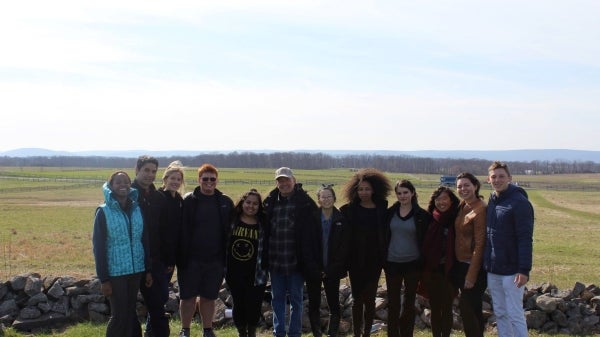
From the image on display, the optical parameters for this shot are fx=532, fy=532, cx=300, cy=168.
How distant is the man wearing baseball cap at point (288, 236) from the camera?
273 inches

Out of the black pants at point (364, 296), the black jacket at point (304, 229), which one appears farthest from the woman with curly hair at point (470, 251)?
the black jacket at point (304, 229)

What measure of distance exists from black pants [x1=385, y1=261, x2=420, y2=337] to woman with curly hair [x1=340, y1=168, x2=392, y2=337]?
0.64 ft

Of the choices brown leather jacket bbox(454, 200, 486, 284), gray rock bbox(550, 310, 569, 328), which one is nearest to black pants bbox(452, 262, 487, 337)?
brown leather jacket bbox(454, 200, 486, 284)

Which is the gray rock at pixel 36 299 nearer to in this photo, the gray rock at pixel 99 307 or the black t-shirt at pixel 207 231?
the gray rock at pixel 99 307

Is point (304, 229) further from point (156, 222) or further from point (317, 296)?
point (156, 222)

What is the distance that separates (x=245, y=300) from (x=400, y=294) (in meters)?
2.07

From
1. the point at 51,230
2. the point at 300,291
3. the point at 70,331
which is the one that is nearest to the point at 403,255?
the point at 300,291

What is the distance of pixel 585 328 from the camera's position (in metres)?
8.26

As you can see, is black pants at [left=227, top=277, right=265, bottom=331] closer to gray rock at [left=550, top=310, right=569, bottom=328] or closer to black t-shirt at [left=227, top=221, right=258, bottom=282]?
black t-shirt at [left=227, top=221, right=258, bottom=282]

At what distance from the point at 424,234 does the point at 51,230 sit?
2653cm

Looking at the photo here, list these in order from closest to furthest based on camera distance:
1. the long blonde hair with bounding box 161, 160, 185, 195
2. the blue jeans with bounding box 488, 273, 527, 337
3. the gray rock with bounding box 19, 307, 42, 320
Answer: the blue jeans with bounding box 488, 273, 527, 337
the long blonde hair with bounding box 161, 160, 185, 195
the gray rock with bounding box 19, 307, 42, 320

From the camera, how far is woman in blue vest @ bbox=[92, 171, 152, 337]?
5938mm

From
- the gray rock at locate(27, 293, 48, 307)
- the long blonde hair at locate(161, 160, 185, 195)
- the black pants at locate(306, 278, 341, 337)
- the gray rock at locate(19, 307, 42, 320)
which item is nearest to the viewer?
the long blonde hair at locate(161, 160, 185, 195)

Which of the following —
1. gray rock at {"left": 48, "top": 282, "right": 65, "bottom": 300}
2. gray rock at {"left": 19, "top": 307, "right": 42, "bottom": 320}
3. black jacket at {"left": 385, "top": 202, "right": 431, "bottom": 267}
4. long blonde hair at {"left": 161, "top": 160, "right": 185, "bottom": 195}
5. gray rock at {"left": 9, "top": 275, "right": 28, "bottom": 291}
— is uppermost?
long blonde hair at {"left": 161, "top": 160, "right": 185, "bottom": 195}
